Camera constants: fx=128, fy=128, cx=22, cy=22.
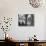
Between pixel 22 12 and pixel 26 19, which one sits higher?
Result: pixel 22 12

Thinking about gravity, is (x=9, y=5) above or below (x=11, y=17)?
above

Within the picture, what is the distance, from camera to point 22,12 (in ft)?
13.9

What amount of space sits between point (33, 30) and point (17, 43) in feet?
2.95

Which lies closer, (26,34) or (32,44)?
(32,44)

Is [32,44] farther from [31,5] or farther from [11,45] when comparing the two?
[31,5]

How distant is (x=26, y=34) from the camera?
165 inches

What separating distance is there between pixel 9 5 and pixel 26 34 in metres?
1.10

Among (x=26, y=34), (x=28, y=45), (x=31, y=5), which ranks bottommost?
(x=28, y=45)

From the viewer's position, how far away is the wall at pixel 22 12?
4.19 m

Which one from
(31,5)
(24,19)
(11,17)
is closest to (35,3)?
(31,5)

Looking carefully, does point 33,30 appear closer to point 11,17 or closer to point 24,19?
point 24,19

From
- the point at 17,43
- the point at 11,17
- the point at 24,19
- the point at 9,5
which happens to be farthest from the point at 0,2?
the point at 17,43

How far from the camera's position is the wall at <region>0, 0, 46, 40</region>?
13.7 feet

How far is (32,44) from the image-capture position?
11.6 feet
